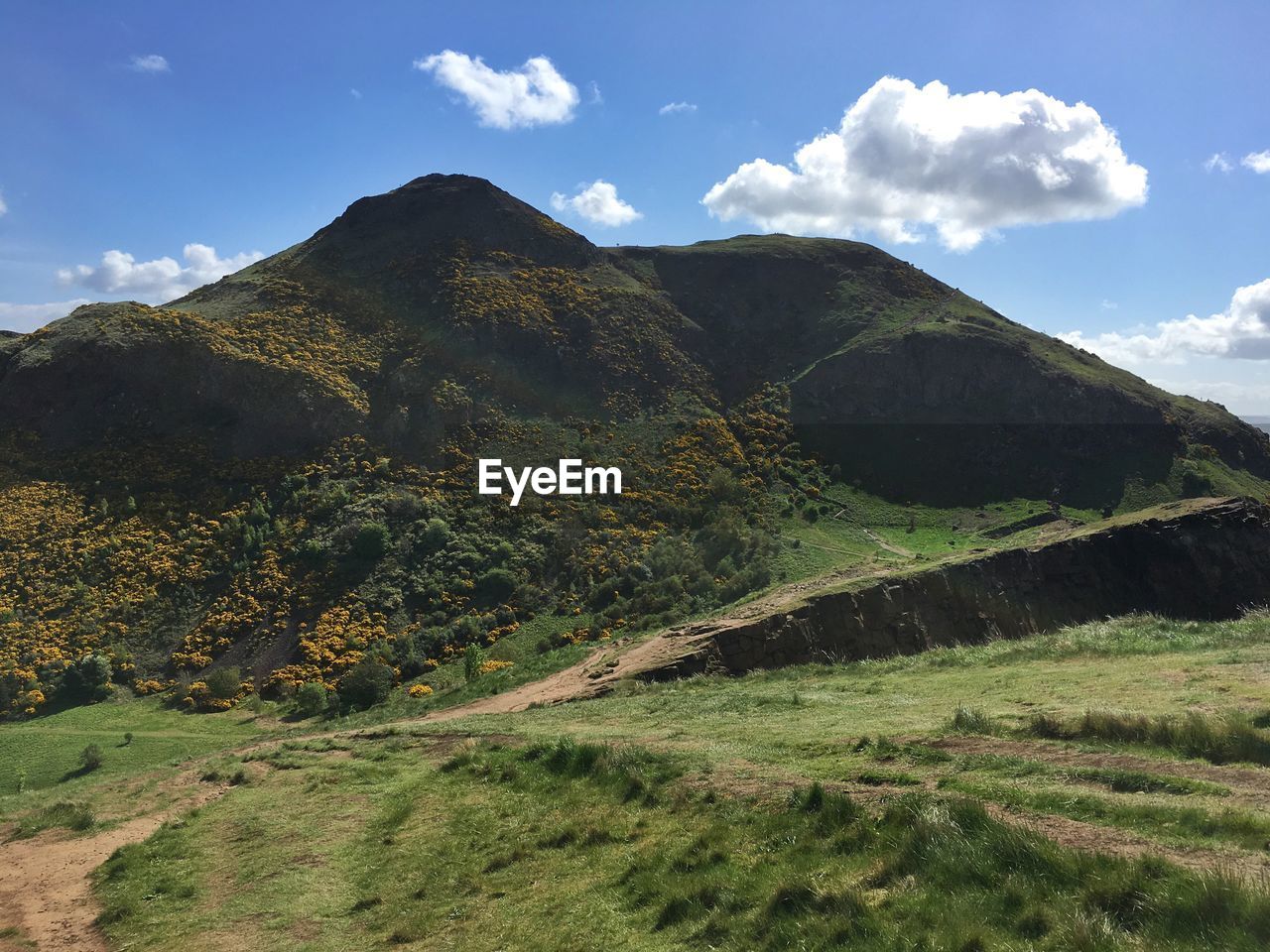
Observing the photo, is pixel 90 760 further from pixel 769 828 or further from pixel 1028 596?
pixel 1028 596

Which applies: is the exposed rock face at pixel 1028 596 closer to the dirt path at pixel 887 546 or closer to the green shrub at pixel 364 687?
the green shrub at pixel 364 687

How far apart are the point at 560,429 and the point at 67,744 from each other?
109 ft

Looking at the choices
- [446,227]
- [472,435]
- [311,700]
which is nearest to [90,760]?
[311,700]

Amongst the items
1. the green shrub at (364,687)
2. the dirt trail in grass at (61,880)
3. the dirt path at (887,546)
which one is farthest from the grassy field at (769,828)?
the dirt path at (887,546)

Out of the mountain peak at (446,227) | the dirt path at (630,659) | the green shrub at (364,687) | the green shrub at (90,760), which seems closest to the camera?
the green shrub at (90,760)

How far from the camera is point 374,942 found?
8.67 metres

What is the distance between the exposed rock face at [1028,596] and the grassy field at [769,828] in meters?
6.25

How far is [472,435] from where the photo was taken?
161ft

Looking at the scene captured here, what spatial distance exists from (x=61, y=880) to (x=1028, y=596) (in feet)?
96.5

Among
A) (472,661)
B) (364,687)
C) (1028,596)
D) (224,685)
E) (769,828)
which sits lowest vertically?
(224,685)

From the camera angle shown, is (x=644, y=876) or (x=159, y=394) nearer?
(x=644, y=876)

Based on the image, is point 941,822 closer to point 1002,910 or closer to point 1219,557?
point 1002,910

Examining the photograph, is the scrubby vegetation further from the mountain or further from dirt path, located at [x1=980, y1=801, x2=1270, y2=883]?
the mountain

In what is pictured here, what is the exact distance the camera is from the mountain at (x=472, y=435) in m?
35.9
